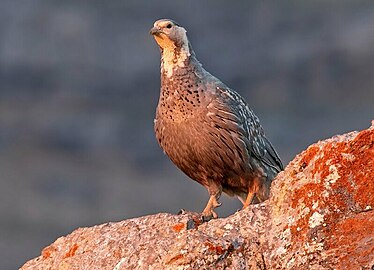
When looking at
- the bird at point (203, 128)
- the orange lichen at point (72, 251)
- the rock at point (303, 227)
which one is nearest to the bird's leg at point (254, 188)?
the bird at point (203, 128)

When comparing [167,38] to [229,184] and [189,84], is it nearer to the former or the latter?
[189,84]

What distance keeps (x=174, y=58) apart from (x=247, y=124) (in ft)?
3.21

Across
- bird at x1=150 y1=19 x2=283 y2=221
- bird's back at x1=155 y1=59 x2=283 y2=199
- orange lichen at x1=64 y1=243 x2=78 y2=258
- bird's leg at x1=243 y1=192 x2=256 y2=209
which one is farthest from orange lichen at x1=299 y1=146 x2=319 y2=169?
bird's leg at x1=243 y1=192 x2=256 y2=209

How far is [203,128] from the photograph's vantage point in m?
9.35

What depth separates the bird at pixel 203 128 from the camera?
30.6 ft

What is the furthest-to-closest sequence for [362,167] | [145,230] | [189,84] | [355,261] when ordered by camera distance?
[189,84] < [145,230] < [362,167] < [355,261]

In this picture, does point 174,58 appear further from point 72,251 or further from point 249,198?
point 72,251

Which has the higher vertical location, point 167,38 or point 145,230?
point 167,38

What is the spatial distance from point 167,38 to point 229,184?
4.88 feet

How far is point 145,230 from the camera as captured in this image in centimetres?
641

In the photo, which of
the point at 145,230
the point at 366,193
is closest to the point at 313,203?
the point at 366,193

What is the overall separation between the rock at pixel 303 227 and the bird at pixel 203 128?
10.6ft

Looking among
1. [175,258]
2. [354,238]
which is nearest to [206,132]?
[175,258]

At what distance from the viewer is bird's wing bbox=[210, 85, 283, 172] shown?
31.4 feet
